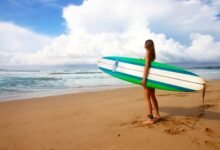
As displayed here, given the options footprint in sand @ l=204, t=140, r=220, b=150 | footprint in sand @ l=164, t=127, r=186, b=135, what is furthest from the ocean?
footprint in sand @ l=204, t=140, r=220, b=150

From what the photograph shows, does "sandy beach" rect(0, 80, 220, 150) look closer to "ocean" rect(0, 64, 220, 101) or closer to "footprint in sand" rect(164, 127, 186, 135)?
"footprint in sand" rect(164, 127, 186, 135)

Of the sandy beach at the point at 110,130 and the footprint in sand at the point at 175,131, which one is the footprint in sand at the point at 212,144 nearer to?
the sandy beach at the point at 110,130

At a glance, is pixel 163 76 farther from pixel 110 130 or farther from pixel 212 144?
pixel 212 144

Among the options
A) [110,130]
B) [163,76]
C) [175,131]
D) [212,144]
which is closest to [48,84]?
[163,76]

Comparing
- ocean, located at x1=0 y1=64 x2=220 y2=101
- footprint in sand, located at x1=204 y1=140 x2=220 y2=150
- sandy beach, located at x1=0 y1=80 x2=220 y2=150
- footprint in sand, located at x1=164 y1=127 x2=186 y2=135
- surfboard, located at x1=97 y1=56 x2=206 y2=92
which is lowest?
ocean, located at x1=0 y1=64 x2=220 y2=101

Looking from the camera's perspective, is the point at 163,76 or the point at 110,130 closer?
the point at 110,130

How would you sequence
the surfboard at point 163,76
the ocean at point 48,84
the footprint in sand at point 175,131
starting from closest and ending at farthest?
the footprint in sand at point 175,131
the surfboard at point 163,76
the ocean at point 48,84

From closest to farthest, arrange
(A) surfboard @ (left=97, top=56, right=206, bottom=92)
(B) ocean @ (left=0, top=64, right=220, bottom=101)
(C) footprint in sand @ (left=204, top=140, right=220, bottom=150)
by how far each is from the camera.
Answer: (C) footprint in sand @ (left=204, top=140, right=220, bottom=150), (A) surfboard @ (left=97, top=56, right=206, bottom=92), (B) ocean @ (left=0, top=64, right=220, bottom=101)

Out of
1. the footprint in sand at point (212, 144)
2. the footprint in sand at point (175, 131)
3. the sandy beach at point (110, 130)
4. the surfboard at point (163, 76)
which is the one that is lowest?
the sandy beach at point (110, 130)

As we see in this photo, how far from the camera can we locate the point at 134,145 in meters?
3.00


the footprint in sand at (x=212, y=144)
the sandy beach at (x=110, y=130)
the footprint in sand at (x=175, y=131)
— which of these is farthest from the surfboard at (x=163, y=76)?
the footprint in sand at (x=212, y=144)

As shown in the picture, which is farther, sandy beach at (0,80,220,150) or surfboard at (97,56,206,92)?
surfboard at (97,56,206,92)

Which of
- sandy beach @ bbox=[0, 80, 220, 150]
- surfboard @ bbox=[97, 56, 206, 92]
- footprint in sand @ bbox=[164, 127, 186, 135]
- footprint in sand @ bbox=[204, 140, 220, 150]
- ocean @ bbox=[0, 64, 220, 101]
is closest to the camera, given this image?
footprint in sand @ bbox=[204, 140, 220, 150]

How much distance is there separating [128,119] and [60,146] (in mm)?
1659
